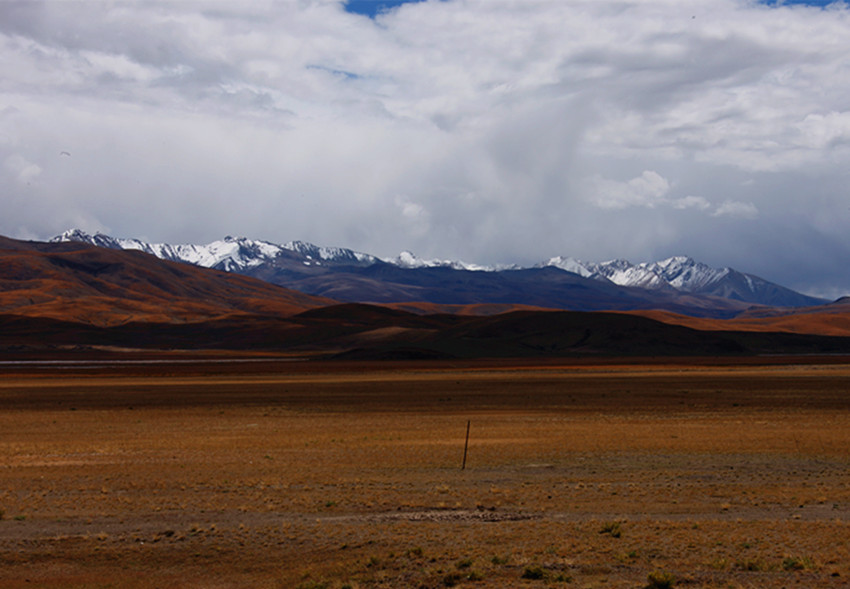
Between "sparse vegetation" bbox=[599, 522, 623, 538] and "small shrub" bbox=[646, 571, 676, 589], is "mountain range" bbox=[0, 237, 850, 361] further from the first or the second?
"small shrub" bbox=[646, 571, 676, 589]

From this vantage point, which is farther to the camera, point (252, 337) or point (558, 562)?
point (252, 337)

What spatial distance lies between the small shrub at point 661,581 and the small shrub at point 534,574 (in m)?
1.55

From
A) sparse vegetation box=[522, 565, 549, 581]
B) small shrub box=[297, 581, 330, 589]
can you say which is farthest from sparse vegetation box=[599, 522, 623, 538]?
small shrub box=[297, 581, 330, 589]

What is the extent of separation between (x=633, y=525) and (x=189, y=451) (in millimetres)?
17051

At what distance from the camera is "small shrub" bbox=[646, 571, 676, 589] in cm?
1101

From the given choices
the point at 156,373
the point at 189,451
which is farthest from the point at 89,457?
the point at 156,373

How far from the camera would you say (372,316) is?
187125 mm

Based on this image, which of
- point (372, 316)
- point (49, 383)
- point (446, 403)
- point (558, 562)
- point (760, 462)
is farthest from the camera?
point (372, 316)

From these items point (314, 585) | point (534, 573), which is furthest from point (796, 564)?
point (314, 585)

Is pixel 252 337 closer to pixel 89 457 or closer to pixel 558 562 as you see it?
pixel 89 457

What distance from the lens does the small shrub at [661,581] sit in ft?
36.1

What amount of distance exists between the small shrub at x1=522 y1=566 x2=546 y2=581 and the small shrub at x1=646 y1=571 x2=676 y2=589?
1.55 m

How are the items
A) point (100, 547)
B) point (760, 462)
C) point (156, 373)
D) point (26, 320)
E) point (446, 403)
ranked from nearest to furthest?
point (100, 547)
point (760, 462)
point (446, 403)
point (156, 373)
point (26, 320)

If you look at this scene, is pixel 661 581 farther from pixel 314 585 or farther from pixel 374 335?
pixel 374 335
